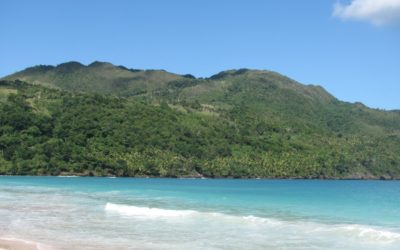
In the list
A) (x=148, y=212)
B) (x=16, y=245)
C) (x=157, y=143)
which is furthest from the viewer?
(x=157, y=143)

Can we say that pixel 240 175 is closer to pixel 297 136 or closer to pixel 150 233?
pixel 297 136

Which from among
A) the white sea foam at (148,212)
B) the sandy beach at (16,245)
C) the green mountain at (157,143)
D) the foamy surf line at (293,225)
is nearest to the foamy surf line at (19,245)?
the sandy beach at (16,245)

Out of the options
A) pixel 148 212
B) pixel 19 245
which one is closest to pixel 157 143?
pixel 148 212

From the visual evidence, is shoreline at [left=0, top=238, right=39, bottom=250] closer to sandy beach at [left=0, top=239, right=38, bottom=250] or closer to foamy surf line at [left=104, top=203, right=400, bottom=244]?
sandy beach at [left=0, top=239, right=38, bottom=250]

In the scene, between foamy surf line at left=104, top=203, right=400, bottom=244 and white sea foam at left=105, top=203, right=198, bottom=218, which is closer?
foamy surf line at left=104, top=203, right=400, bottom=244

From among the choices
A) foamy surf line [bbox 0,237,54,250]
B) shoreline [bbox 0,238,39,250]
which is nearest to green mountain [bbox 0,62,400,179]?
foamy surf line [bbox 0,237,54,250]

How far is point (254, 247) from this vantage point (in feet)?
71.7

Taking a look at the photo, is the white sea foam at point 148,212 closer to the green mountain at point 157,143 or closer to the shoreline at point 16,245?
the shoreline at point 16,245

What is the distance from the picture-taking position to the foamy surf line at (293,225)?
1003 inches

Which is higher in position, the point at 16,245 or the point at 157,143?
the point at 157,143

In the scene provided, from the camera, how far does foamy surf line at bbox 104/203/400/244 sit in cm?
2548

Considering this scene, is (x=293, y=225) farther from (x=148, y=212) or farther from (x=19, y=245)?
(x=19, y=245)

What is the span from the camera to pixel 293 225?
30000 millimetres

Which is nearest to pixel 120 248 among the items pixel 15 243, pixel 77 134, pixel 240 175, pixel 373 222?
pixel 15 243
